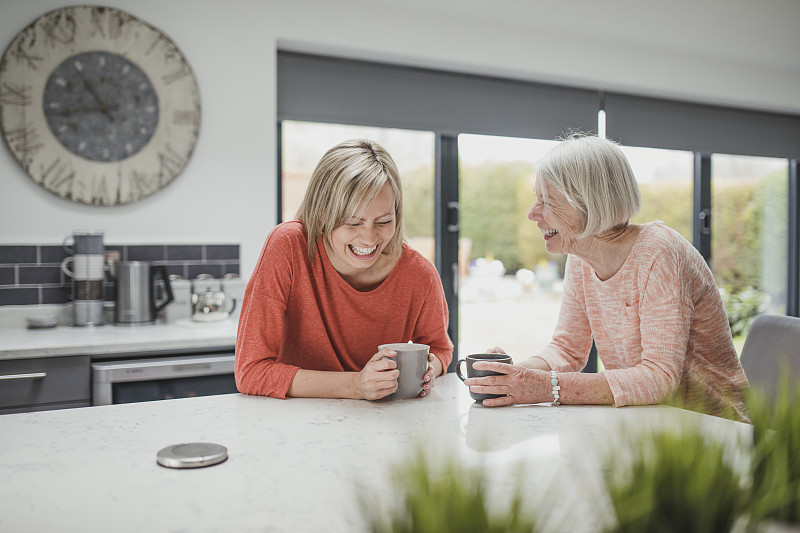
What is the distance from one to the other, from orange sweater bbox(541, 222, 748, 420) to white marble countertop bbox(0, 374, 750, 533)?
0.31ft

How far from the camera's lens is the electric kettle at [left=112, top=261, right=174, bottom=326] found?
2.68 m

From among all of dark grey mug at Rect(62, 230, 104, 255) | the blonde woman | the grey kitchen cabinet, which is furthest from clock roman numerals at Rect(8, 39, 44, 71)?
the blonde woman

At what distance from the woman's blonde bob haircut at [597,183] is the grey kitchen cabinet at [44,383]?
1.80 meters

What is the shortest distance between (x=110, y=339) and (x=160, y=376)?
0.24 m

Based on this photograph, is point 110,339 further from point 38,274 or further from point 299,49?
point 299,49

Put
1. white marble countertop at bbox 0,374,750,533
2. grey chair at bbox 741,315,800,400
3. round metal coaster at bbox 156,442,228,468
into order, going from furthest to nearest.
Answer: grey chair at bbox 741,315,800,400
round metal coaster at bbox 156,442,228,468
white marble countertop at bbox 0,374,750,533

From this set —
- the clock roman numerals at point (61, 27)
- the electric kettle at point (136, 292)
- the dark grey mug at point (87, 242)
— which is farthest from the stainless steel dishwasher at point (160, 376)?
the clock roman numerals at point (61, 27)

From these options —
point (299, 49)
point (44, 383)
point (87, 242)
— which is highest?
point (299, 49)

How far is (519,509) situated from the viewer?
14.4 inches

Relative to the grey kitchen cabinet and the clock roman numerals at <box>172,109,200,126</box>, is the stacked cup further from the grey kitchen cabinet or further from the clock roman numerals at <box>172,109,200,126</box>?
the clock roman numerals at <box>172,109,200,126</box>

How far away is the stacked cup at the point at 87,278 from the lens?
8.73 ft

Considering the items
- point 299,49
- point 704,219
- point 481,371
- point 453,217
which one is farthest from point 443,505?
point 704,219

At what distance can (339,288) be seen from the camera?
5.10 feet

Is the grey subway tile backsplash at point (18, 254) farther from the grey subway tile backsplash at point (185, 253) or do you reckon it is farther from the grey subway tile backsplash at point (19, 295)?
the grey subway tile backsplash at point (185, 253)
